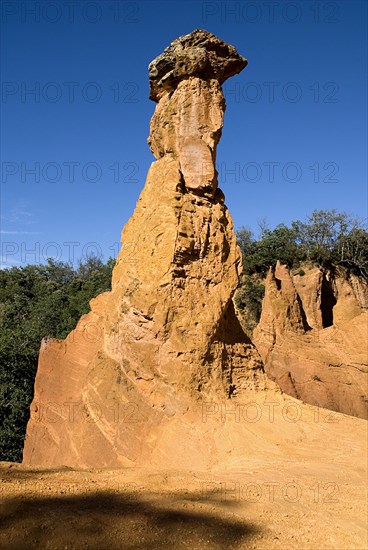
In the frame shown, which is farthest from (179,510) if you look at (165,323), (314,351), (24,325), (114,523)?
(24,325)

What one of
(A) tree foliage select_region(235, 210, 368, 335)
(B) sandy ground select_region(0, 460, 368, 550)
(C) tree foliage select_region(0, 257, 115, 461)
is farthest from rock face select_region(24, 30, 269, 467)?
(A) tree foliage select_region(235, 210, 368, 335)

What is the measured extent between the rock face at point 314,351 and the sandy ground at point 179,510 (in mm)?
8190

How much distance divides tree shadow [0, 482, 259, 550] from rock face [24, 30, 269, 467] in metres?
2.94

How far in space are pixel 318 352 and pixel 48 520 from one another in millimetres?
13522

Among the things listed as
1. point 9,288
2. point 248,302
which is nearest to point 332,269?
point 248,302

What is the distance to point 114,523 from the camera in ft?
12.8

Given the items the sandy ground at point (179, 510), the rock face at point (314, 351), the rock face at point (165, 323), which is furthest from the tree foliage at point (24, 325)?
the sandy ground at point (179, 510)

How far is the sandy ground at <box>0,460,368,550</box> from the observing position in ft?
12.0

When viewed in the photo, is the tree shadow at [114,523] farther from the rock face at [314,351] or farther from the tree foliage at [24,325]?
the tree foliage at [24,325]

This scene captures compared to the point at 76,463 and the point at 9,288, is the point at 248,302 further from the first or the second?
the point at 9,288

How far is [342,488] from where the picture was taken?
21.2 ft

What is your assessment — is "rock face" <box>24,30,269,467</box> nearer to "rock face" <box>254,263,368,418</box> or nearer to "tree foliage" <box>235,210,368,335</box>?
"rock face" <box>254,263,368,418</box>

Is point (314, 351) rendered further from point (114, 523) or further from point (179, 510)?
point (114, 523)

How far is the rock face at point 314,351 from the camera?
14.8 metres
